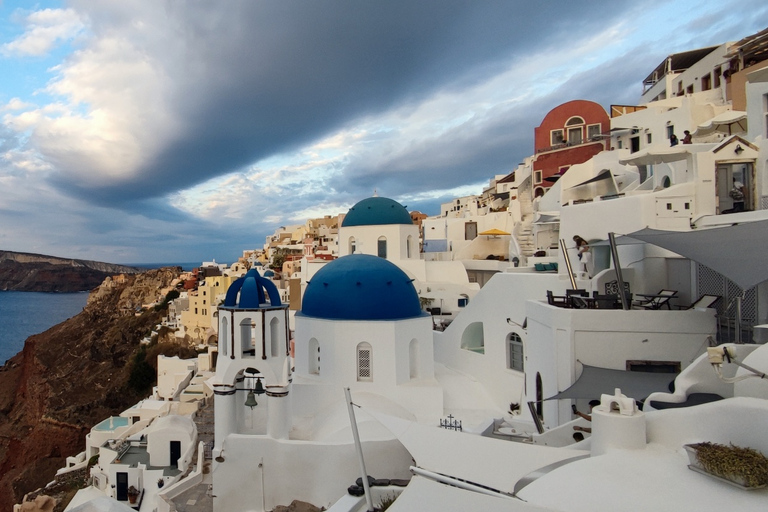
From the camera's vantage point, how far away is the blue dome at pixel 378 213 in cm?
2223

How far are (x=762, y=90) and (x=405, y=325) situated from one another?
8890 mm

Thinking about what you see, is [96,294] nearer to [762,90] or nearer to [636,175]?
[636,175]

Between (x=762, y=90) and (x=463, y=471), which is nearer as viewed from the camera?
(x=463, y=471)

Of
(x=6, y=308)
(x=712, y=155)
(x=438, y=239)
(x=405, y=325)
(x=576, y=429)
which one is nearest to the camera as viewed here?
(x=576, y=429)

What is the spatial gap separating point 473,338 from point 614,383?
8.52 meters

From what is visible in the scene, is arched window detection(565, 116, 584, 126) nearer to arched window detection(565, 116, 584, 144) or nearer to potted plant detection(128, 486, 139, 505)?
arched window detection(565, 116, 584, 144)

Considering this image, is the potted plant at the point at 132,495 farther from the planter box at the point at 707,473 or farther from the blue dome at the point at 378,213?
the planter box at the point at 707,473

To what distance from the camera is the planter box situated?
4.31 m

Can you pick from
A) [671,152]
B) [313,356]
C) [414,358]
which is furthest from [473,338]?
[671,152]

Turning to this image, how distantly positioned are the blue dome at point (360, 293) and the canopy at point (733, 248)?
278 inches

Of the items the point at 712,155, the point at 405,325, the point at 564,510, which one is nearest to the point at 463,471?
the point at 564,510

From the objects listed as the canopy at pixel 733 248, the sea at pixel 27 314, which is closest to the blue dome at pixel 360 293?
the canopy at pixel 733 248

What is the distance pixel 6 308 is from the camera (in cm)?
14075

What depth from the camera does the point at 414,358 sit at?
43.7 ft
